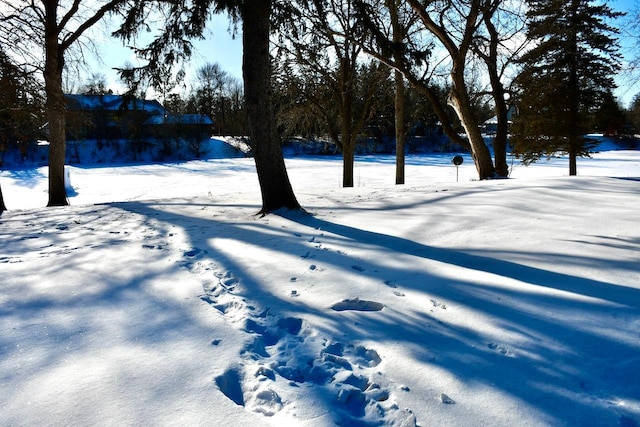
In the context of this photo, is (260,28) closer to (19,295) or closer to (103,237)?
(103,237)

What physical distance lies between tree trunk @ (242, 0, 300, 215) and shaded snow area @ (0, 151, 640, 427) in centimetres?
104

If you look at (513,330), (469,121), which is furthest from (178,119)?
(513,330)

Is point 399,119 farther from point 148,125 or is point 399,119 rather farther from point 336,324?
point 148,125

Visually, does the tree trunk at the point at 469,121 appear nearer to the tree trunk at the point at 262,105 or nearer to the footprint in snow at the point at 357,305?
the tree trunk at the point at 262,105

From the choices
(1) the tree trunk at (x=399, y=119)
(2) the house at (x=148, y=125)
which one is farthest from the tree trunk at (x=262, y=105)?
(2) the house at (x=148, y=125)

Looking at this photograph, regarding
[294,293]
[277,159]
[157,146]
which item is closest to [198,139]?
[157,146]

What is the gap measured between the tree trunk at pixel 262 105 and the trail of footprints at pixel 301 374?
322 centimetres

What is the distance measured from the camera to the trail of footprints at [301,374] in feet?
5.46

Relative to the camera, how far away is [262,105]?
534 cm

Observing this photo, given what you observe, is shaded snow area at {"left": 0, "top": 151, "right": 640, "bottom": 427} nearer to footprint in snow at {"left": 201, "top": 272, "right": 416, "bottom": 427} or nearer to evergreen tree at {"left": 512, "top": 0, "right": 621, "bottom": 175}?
Result: footprint in snow at {"left": 201, "top": 272, "right": 416, "bottom": 427}

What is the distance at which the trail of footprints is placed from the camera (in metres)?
1.66

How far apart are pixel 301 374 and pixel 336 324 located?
49 centimetres

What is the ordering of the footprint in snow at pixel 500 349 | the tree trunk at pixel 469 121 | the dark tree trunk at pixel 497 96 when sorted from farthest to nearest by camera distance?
the dark tree trunk at pixel 497 96
the tree trunk at pixel 469 121
the footprint in snow at pixel 500 349

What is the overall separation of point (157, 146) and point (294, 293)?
46.5m
